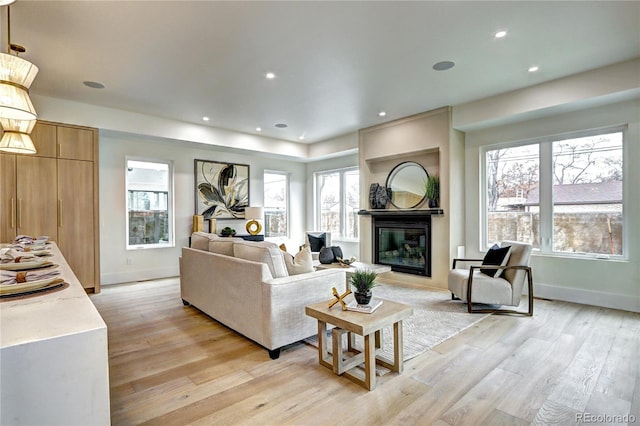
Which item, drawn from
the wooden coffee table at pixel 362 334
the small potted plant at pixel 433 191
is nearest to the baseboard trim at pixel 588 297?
the small potted plant at pixel 433 191

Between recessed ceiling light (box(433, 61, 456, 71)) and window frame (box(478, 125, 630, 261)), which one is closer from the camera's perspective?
recessed ceiling light (box(433, 61, 456, 71))

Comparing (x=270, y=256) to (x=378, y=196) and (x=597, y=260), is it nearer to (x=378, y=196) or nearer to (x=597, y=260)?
(x=378, y=196)

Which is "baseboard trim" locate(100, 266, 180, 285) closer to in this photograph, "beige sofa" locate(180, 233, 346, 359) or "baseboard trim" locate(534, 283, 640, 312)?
"beige sofa" locate(180, 233, 346, 359)

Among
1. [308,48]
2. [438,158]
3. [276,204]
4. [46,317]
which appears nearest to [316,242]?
[276,204]

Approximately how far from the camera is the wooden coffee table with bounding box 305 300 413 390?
2.16m

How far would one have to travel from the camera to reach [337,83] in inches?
159

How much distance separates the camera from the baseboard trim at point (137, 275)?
539cm

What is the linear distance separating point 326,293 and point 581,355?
85.8 inches

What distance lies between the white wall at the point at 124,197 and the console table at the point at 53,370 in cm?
511

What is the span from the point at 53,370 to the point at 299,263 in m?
2.22

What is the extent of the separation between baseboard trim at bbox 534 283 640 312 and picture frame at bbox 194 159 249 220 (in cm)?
554

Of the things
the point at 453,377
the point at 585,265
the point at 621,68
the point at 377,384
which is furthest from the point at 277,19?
the point at 585,265

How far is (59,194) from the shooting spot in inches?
176

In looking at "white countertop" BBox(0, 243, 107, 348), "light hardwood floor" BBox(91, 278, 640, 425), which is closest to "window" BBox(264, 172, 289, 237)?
"light hardwood floor" BBox(91, 278, 640, 425)
